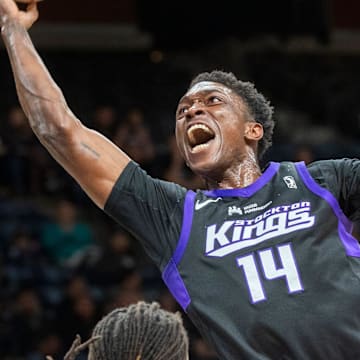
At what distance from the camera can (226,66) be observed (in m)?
14.4

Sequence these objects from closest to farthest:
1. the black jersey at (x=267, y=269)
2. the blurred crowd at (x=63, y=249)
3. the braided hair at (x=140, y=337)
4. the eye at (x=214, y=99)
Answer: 1. the braided hair at (x=140, y=337)
2. the black jersey at (x=267, y=269)
3. the eye at (x=214, y=99)
4. the blurred crowd at (x=63, y=249)

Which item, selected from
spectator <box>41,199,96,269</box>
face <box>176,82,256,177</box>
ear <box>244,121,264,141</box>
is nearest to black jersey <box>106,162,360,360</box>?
face <box>176,82,256,177</box>

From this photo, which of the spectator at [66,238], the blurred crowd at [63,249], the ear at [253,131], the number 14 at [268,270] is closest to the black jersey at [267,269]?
the number 14 at [268,270]

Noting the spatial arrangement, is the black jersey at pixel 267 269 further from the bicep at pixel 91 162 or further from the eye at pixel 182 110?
the eye at pixel 182 110

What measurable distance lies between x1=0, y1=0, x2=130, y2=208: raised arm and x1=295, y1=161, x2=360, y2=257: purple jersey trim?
642mm

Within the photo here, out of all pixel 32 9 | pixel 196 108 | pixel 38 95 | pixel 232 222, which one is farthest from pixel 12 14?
pixel 232 222

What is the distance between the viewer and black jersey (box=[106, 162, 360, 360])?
321 cm

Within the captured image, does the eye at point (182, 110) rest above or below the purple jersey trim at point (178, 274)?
above

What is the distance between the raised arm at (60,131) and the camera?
11.2 feet

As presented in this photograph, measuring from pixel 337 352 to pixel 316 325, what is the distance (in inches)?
4.1

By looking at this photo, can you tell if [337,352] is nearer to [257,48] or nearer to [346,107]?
[346,107]

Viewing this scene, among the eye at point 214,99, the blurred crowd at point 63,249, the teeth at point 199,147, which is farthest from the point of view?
the blurred crowd at point 63,249

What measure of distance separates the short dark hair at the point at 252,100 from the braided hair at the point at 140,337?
1100mm

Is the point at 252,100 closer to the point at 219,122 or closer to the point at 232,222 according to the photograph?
the point at 219,122
